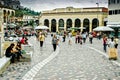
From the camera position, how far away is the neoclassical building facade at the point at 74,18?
87438 mm

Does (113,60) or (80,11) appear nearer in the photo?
(113,60)

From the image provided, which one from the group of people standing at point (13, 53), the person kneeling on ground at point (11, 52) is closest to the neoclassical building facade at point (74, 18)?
the group of people standing at point (13, 53)

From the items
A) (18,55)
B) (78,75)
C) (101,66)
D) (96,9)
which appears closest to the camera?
(78,75)

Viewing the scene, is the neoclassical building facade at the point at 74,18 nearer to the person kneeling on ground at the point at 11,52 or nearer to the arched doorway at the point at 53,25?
the arched doorway at the point at 53,25

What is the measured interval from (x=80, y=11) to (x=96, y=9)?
14.5 feet

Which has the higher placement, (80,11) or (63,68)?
(80,11)

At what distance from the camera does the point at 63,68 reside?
1725 centimetres

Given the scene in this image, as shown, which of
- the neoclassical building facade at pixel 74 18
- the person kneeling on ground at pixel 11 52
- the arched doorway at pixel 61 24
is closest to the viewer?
the person kneeling on ground at pixel 11 52

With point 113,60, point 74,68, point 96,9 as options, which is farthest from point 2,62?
point 96,9

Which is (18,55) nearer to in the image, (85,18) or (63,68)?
(63,68)

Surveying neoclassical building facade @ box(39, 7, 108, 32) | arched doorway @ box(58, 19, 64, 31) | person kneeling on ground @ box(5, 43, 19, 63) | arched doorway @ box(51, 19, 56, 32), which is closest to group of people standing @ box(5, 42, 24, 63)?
person kneeling on ground @ box(5, 43, 19, 63)

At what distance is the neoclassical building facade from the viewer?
287ft

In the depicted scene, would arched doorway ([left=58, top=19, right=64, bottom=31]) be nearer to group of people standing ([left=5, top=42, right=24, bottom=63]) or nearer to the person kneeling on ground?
group of people standing ([left=5, top=42, right=24, bottom=63])

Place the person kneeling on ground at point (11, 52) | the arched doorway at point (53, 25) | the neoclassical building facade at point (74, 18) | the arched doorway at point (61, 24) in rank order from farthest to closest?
the arched doorway at point (53, 25), the arched doorway at point (61, 24), the neoclassical building facade at point (74, 18), the person kneeling on ground at point (11, 52)
